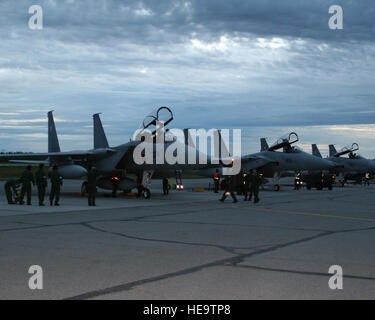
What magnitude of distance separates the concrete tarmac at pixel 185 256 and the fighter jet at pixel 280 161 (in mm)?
16777

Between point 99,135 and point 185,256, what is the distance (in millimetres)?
19633

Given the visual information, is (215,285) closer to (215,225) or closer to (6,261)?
(6,261)

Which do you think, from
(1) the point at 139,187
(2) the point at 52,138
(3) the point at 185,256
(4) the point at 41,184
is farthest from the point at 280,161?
(3) the point at 185,256

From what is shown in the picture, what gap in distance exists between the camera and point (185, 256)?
276 inches

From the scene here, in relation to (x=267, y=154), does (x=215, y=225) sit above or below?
below

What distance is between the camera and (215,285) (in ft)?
17.1

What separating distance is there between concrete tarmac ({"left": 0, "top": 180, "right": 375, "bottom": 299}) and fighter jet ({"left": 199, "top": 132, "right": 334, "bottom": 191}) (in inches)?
661

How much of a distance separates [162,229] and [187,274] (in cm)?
447

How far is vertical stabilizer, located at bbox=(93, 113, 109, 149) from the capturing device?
1011 inches

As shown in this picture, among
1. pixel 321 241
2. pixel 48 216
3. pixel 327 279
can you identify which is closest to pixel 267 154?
pixel 48 216

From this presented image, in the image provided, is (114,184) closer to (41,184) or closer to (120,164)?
(120,164)

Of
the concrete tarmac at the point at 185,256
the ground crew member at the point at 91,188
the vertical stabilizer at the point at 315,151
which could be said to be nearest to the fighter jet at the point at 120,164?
the ground crew member at the point at 91,188

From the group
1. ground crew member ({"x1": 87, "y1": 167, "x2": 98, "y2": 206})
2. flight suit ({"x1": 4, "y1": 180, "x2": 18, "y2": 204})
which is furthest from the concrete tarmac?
flight suit ({"x1": 4, "y1": 180, "x2": 18, "y2": 204})

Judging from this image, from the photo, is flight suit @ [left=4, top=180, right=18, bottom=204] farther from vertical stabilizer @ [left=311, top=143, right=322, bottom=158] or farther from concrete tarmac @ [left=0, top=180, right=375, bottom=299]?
vertical stabilizer @ [left=311, top=143, right=322, bottom=158]
